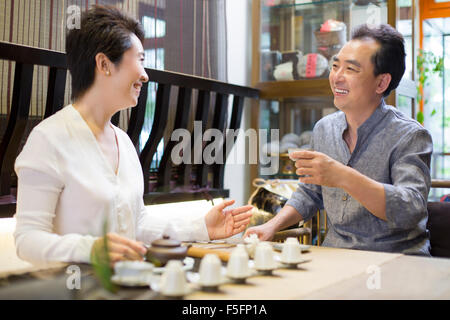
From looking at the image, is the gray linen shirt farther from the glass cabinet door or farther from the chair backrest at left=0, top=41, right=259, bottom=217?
the glass cabinet door

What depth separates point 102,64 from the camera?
44.3 inches

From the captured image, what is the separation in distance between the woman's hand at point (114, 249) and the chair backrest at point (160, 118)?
114 centimetres

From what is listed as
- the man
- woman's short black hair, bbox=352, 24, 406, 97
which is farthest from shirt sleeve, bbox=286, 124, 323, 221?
woman's short black hair, bbox=352, 24, 406, 97

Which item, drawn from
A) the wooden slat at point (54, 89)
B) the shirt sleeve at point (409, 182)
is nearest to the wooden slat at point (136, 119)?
the wooden slat at point (54, 89)

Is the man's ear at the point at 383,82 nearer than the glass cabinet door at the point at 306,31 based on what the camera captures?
Yes

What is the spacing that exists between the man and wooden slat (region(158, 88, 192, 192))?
36.4 inches

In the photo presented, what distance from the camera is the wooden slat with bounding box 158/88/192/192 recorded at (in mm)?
2609

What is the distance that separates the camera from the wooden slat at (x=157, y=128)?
2.48 meters

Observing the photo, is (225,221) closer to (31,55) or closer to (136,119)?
(31,55)

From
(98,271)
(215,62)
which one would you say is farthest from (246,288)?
(215,62)

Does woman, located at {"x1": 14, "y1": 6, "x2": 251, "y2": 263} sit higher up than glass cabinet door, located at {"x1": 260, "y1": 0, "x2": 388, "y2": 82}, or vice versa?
glass cabinet door, located at {"x1": 260, "y1": 0, "x2": 388, "y2": 82}

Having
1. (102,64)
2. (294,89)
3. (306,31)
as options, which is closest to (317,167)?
(102,64)

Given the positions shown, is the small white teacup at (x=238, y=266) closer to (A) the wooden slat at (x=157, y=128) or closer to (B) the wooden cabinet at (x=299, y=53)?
(A) the wooden slat at (x=157, y=128)

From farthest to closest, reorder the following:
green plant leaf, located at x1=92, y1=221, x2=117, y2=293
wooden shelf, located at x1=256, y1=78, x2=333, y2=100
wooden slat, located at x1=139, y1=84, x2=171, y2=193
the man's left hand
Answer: wooden shelf, located at x1=256, y1=78, x2=333, y2=100, wooden slat, located at x1=139, y1=84, x2=171, y2=193, the man's left hand, green plant leaf, located at x1=92, y1=221, x2=117, y2=293
